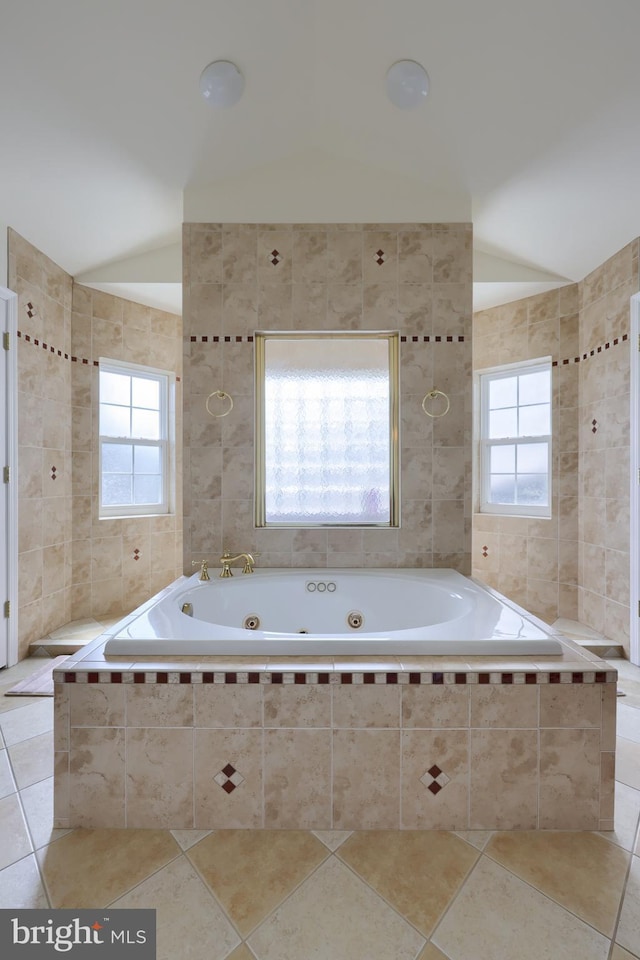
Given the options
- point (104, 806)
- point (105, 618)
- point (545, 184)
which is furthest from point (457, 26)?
point (105, 618)

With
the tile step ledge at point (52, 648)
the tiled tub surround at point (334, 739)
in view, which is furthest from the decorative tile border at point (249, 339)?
the tile step ledge at point (52, 648)

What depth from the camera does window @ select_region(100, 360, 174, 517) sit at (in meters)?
3.28

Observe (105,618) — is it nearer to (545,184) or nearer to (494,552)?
(494,552)

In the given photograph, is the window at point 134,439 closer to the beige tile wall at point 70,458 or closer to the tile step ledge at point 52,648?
the beige tile wall at point 70,458

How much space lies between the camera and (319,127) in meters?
2.35

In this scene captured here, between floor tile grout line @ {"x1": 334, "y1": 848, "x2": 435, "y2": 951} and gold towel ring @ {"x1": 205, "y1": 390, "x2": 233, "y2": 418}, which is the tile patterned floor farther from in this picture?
gold towel ring @ {"x1": 205, "y1": 390, "x2": 233, "y2": 418}

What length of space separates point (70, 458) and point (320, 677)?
2538mm

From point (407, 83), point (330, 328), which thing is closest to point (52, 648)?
point (330, 328)

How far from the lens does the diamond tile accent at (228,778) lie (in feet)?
4.23

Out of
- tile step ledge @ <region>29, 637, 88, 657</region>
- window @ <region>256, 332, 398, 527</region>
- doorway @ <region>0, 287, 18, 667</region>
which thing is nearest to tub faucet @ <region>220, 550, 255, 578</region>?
window @ <region>256, 332, 398, 527</region>

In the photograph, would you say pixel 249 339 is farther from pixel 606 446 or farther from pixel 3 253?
pixel 606 446

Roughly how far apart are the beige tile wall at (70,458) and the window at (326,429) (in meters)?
1.31

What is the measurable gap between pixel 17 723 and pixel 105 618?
3.95 ft

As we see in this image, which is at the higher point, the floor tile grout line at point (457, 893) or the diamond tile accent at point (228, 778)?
the diamond tile accent at point (228, 778)
